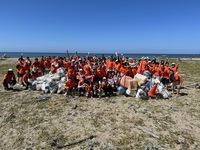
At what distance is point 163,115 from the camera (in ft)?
30.9

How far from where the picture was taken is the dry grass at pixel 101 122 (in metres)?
7.36

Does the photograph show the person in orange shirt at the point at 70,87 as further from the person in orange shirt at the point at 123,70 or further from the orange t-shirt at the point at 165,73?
the orange t-shirt at the point at 165,73

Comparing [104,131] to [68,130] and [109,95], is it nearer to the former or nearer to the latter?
[68,130]

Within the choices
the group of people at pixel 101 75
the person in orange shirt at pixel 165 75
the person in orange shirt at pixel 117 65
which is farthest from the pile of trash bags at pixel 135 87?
the person in orange shirt at pixel 117 65

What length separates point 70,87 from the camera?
1237 cm

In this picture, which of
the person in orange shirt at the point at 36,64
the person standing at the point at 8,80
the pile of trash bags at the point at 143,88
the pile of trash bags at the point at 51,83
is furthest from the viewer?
the person in orange shirt at the point at 36,64

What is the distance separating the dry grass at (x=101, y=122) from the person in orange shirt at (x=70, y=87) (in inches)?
22.7

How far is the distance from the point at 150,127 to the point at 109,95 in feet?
14.9

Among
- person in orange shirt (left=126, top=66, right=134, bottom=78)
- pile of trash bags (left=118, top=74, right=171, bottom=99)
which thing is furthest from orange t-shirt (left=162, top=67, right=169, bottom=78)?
person in orange shirt (left=126, top=66, right=134, bottom=78)

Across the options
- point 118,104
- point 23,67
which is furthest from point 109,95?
point 23,67

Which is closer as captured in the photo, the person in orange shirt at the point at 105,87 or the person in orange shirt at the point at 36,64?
the person in orange shirt at the point at 105,87

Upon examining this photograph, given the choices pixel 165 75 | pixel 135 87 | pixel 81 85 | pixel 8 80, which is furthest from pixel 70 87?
pixel 165 75

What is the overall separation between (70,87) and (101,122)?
4.26m

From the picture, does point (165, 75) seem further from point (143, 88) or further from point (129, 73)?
point (129, 73)
